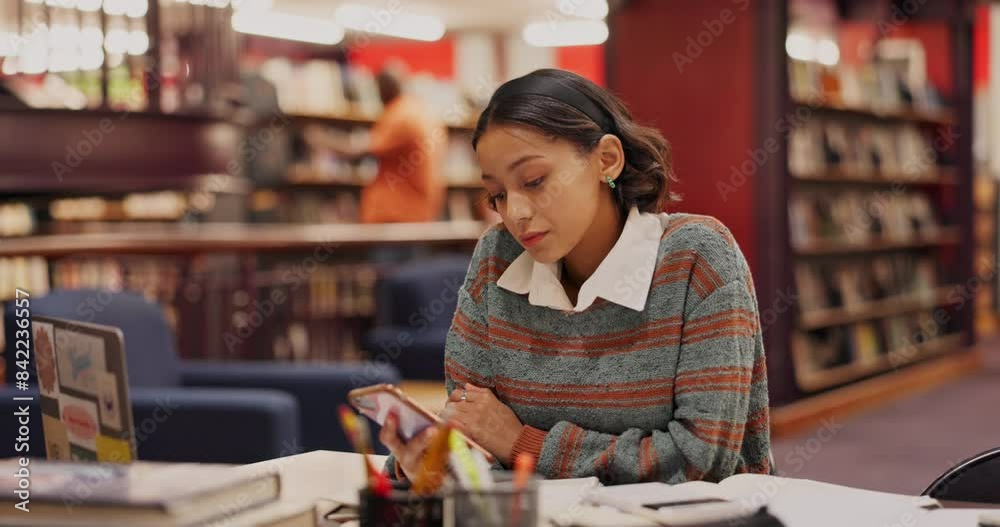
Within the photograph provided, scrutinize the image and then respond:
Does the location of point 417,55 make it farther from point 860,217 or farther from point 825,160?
point 825,160

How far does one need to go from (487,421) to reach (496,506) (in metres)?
0.58

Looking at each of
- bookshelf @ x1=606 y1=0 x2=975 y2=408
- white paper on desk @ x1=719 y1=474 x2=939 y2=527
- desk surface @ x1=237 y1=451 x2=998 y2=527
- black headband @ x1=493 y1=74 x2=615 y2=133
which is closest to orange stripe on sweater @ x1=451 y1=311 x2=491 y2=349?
desk surface @ x1=237 y1=451 x2=998 y2=527

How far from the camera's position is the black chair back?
1.67m

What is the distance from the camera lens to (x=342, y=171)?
8.72 metres

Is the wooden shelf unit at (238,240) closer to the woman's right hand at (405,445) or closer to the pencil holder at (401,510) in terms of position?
the woman's right hand at (405,445)

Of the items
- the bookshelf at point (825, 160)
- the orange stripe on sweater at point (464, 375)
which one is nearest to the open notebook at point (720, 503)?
the orange stripe on sweater at point (464, 375)

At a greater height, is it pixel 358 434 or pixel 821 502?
pixel 358 434

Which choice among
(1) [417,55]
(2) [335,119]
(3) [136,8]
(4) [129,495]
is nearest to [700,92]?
(3) [136,8]

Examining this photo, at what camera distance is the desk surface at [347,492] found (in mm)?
1303

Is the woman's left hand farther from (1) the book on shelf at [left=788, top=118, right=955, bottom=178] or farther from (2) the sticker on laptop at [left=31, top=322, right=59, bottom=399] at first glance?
(1) the book on shelf at [left=788, top=118, right=955, bottom=178]

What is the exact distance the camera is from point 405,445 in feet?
4.46

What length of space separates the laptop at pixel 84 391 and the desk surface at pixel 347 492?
0.21 m

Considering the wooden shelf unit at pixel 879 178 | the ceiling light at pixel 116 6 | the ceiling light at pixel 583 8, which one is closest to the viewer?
the ceiling light at pixel 116 6
